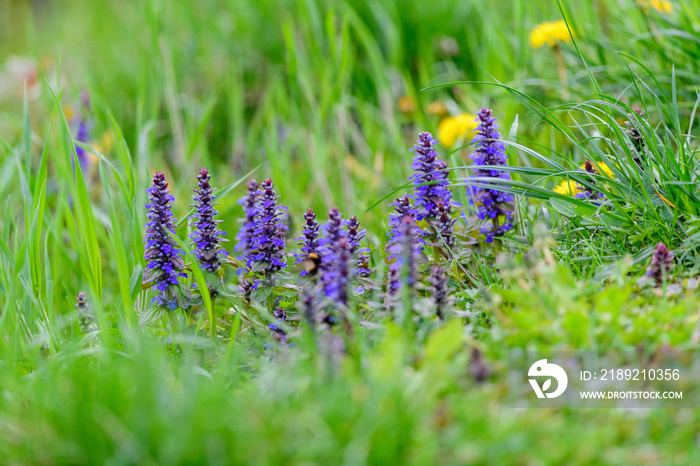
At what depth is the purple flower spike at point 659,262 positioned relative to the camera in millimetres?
1798

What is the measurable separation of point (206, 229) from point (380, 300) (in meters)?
0.61

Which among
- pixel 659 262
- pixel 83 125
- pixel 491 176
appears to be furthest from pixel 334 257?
pixel 83 125

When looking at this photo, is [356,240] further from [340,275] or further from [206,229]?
[206,229]

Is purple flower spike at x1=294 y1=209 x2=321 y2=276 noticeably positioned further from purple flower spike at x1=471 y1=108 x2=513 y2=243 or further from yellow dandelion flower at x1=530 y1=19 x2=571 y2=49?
yellow dandelion flower at x1=530 y1=19 x2=571 y2=49

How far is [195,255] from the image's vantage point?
2148 millimetres

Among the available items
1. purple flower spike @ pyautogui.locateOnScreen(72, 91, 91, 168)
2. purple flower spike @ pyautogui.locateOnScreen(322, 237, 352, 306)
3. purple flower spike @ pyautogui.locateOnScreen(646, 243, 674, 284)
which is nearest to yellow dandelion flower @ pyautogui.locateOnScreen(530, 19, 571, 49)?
purple flower spike @ pyautogui.locateOnScreen(646, 243, 674, 284)

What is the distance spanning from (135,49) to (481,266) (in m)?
4.15

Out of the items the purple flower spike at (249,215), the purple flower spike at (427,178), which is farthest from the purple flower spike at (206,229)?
the purple flower spike at (427,178)

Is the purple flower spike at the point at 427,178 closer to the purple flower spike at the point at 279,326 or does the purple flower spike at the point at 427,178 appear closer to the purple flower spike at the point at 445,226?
the purple flower spike at the point at 445,226

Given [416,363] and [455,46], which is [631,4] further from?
[416,363]

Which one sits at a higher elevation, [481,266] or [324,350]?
[481,266]

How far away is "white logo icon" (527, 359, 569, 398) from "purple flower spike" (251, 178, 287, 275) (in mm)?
893

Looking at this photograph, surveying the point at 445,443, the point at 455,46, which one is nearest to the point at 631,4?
the point at 455,46

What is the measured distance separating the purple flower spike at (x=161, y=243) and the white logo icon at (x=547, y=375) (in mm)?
1120
